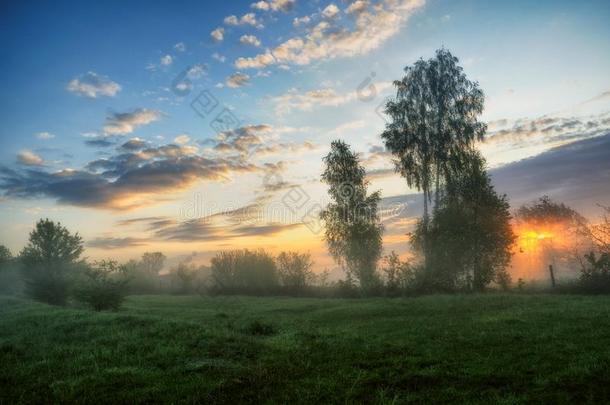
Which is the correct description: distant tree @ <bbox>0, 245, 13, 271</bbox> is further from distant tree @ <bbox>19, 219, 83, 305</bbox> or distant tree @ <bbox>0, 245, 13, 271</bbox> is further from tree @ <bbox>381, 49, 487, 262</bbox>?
tree @ <bbox>381, 49, 487, 262</bbox>

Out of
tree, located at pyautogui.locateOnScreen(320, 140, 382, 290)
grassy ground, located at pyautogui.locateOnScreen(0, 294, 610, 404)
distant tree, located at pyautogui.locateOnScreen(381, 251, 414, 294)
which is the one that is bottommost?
grassy ground, located at pyautogui.locateOnScreen(0, 294, 610, 404)

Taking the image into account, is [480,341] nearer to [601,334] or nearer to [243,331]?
[601,334]

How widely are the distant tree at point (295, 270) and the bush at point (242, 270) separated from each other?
3709 millimetres

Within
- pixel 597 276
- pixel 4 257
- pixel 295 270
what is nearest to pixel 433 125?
pixel 597 276

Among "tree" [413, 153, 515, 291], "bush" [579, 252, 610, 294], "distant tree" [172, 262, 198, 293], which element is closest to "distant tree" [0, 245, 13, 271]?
"distant tree" [172, 262, 198, 293]

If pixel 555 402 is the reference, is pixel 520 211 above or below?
above

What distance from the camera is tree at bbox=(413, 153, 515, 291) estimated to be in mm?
35469

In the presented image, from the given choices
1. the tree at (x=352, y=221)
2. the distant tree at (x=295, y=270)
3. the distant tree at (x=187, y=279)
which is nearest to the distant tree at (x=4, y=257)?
the distant tree at (x=187, y=279)

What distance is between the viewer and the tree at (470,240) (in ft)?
116

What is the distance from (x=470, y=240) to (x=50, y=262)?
45.9 metres

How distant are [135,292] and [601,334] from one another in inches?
3199

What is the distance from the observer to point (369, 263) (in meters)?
42.1

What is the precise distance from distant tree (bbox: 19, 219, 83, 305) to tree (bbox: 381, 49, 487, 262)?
38998mm

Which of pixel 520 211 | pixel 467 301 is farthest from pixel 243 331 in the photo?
pixel 520 211
